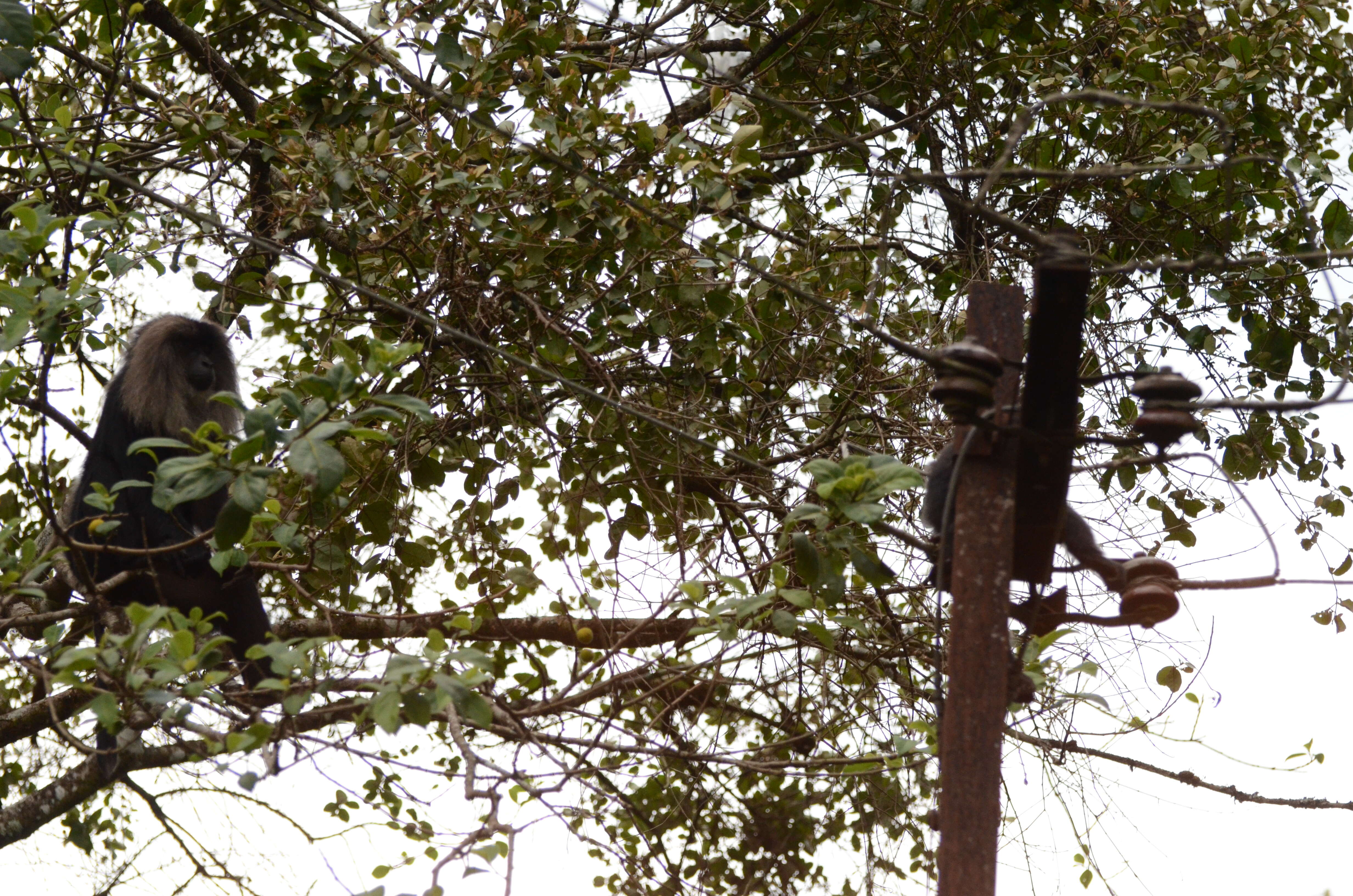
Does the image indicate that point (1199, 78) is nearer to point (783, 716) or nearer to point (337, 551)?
point (783, 716)

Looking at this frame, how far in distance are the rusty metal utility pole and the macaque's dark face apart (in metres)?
3.41

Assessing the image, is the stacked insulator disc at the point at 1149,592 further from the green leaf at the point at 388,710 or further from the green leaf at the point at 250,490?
the green leaf at the point at 250,490

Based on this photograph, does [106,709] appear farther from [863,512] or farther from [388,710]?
[863,512]

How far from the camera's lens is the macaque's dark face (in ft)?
15.9

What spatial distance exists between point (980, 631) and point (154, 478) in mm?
2923

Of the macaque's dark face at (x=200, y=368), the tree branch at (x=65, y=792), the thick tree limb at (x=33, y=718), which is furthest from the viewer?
the macaque's dark face at (x=200, y=368)

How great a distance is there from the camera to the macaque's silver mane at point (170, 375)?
471 cm

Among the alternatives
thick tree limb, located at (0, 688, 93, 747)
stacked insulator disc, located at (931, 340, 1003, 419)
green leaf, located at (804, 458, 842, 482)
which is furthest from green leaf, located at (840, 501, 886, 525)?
thick tree limb, located at (0, 688, 93, 747)

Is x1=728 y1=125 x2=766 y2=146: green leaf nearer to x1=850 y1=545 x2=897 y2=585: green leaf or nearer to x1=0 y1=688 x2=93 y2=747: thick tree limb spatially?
x1=850 y1=545 x2=897 y2=585: green leaf

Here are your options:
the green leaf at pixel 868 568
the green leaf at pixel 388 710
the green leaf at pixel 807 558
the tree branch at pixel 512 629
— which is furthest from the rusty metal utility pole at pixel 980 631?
the green leaf at pixel 388 710

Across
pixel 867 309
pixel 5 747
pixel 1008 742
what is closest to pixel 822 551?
pixel 867 309

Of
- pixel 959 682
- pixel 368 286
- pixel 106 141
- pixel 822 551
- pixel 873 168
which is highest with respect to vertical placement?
pixel 873 168

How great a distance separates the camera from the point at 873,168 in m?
4.76

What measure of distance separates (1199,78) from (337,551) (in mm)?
3573
